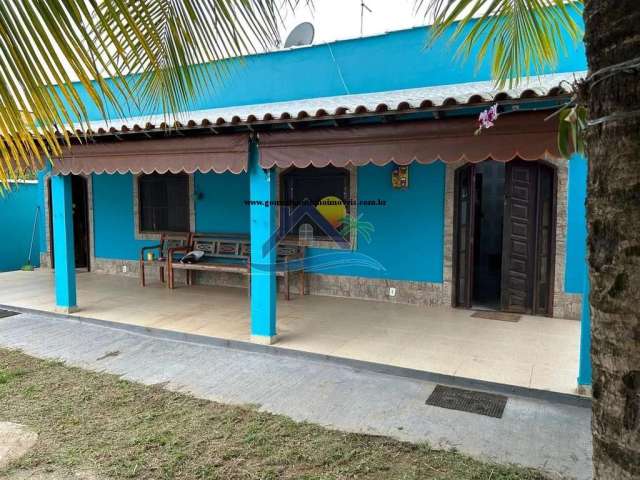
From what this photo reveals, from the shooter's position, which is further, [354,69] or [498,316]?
[354,69]

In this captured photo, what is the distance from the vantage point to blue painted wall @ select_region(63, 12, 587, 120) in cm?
754

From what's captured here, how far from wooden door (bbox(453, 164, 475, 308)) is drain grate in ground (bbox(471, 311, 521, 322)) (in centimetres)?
37

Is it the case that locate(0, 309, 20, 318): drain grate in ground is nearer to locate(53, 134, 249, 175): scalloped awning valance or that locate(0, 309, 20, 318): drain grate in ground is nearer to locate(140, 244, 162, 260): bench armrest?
locate(140, 244, 162, 260): bench armrest

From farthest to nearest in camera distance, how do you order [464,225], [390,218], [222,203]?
[222,203] → [390,218] → [464,225]

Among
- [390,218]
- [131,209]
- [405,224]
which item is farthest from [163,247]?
[405,224]

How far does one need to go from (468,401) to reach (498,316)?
3.05 metres

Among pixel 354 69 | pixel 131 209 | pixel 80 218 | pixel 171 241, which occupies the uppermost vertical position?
pixel 354 69

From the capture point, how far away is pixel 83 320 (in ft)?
23.2

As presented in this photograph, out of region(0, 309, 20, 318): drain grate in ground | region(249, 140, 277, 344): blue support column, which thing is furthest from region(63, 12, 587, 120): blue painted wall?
region(0, 309, 20, 318): drain grate in ground

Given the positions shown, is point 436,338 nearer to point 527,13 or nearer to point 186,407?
point 186,407

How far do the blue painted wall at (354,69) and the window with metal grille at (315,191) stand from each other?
1589 mm

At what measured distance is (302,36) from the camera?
9.85 m

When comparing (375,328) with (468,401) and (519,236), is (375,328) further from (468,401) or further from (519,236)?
(519,236)

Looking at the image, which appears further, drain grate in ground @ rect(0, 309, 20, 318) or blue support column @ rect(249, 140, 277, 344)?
drain grate in ground @ rect(0, 309, 20, 318)
